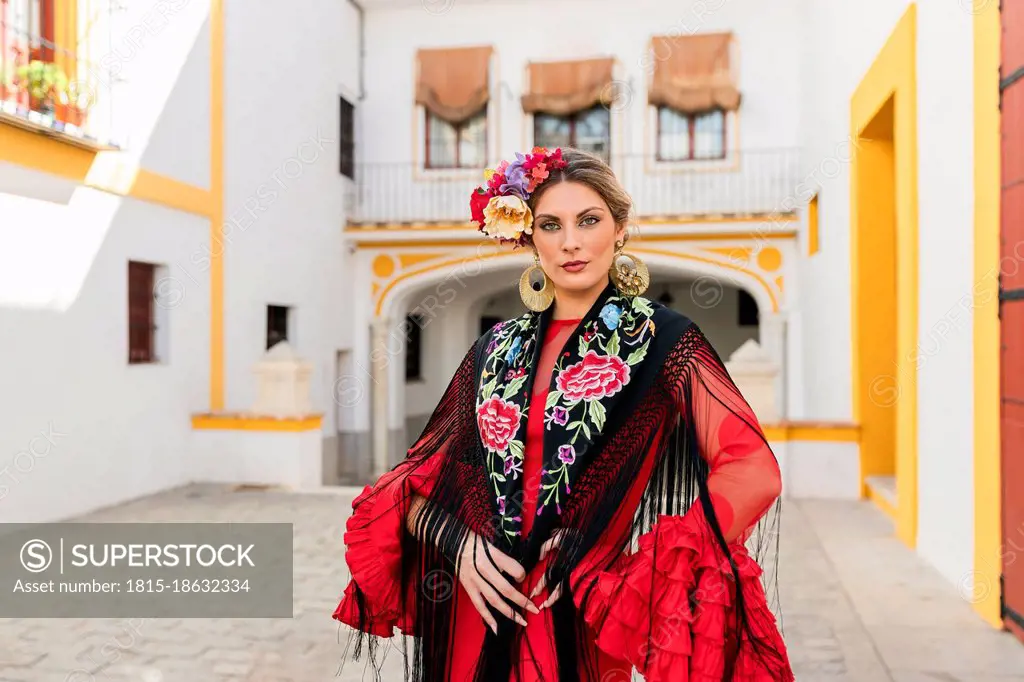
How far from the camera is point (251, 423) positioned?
838 cm

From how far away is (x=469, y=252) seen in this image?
1312 centimetres

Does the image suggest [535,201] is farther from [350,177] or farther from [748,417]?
[350,177]

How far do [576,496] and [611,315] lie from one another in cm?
35

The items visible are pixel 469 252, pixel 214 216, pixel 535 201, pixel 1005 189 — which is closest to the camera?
pixel 535 201

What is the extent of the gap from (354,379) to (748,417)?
1237 cm

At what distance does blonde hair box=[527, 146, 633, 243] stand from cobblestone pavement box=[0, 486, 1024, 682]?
2403 mm

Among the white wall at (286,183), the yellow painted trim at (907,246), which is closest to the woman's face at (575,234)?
the yellow painted trim at (907,246)

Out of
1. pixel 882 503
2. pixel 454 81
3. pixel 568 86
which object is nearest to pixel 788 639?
pixel 882 503

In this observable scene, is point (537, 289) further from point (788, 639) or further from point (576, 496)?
point (788, 639)

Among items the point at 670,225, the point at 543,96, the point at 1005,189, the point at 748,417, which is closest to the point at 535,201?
the point at 748,417

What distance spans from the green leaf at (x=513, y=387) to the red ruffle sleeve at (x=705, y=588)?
1.23 ft

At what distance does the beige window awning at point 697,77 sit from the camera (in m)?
12.7

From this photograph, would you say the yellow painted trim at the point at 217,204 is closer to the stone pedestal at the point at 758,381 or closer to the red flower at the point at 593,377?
the stone pedestal at the point at 758,381

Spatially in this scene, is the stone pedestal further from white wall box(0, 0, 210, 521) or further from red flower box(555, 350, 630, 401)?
red flower box(555, 350, 630, 401)
